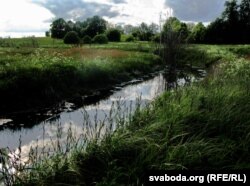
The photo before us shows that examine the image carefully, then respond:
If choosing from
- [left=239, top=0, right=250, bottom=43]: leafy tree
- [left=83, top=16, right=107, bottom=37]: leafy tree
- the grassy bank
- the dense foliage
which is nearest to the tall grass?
the grassy bank

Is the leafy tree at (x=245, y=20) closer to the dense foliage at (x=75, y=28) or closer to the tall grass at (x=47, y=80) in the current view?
the dense foliage at (x=75, y=28)

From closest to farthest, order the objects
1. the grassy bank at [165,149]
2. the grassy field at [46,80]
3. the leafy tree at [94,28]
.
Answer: the grassy bank at [165,149] < the grassy field at [46,80] < the leafy tree at [94,28]

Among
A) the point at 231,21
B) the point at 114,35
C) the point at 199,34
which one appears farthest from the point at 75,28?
the point at 231,21

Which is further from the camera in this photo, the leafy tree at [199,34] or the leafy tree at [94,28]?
the leafy tree at [94,28]

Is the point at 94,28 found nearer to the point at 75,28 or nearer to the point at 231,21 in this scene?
the point at 75,28

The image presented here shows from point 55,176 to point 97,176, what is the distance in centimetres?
67

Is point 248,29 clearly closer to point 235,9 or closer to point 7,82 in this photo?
point 235,9

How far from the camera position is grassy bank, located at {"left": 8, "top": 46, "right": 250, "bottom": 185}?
19.2 ft

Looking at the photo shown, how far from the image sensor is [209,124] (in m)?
7.42

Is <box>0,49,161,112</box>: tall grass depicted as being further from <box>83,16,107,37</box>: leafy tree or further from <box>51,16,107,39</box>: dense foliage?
<box>51,16,107,39</box>: dense foliage

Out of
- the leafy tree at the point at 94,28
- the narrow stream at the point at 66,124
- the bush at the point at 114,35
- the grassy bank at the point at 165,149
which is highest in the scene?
the leafy tree at the point at 94,28

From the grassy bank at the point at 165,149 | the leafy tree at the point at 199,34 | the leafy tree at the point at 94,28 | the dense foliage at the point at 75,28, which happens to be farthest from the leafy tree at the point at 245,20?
the grassy bank at the point at 165,149

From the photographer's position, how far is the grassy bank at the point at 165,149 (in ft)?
19.2

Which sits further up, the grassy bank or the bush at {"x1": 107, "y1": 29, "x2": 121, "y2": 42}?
the bush at {"x1": 107, "y1": 29, "x2": 121, "y2": 42}
